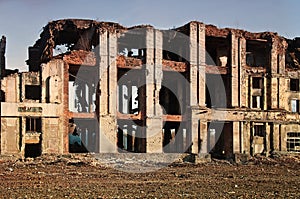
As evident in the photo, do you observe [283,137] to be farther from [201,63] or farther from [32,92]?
[32,92]

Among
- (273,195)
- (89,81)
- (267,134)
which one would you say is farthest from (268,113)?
(273,195)

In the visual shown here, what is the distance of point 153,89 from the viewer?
1419 inches

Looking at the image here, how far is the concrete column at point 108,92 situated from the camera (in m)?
33.9

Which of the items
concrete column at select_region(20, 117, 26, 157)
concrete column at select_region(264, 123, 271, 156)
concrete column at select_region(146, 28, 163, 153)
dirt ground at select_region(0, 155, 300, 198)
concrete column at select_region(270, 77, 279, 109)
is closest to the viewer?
dirt ground at select_region(0, 155, 300, 198)

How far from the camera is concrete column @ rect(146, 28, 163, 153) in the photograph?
116 ft

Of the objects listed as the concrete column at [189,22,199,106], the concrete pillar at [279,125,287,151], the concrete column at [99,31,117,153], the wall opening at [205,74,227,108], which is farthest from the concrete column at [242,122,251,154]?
the concrete column at [99,31,117,153]

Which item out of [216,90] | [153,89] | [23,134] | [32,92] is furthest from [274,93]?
[23,134]

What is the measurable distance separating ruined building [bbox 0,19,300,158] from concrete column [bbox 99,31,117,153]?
0.06 meters

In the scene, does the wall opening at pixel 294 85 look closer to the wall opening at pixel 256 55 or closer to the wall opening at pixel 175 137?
the wall opening at pixel 256 55

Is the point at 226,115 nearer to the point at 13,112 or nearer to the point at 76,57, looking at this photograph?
the point at 76,57

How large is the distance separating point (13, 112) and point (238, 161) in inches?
566

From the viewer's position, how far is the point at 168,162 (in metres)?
33.4

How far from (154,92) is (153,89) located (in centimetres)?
26

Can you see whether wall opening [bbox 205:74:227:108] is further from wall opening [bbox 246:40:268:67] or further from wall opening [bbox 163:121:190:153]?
wall opening [bbox 246:40:268:67]
